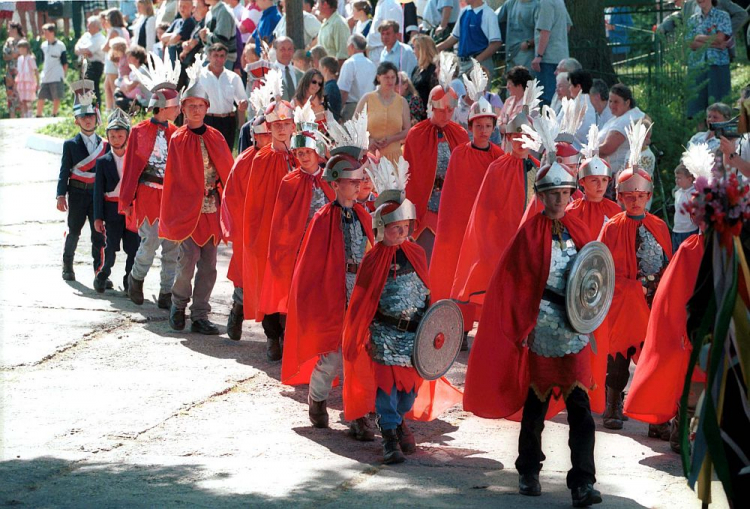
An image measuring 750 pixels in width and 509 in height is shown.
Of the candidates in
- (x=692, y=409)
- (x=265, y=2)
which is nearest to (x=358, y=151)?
(x=692, y=409)

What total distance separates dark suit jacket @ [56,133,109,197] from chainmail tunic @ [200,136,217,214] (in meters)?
2.09

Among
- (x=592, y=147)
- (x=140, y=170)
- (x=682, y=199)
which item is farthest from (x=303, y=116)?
(x=682, y=199)

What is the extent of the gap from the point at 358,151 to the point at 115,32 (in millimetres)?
13173

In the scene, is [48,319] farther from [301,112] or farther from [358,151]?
[358,151]

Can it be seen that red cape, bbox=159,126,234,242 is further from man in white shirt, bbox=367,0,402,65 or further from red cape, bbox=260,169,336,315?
man in white shirt, bbox=367,0,402,65

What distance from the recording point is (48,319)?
1073cm

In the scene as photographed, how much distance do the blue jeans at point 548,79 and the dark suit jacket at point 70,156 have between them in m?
5.14

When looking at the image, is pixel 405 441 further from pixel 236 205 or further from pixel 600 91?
pixel 600 91

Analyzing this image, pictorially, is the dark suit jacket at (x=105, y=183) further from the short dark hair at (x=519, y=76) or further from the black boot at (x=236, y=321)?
the short dark hair at (x=519, y=76)

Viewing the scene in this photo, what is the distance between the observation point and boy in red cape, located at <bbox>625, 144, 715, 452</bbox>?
735 centimetres

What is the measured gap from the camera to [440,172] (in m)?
10.8

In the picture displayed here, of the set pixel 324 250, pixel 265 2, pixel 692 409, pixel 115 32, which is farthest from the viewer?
pixel 115 32

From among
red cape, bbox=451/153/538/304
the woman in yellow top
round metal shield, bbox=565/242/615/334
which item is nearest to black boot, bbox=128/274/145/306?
the woman in yellow top

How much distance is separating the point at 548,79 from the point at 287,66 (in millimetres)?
2998
